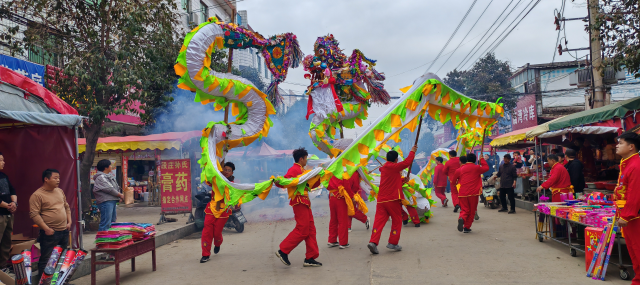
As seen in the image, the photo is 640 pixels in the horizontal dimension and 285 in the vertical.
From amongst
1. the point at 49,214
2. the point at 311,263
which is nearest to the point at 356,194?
the point at 311,263

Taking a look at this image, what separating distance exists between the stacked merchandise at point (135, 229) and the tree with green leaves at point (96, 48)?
412cm

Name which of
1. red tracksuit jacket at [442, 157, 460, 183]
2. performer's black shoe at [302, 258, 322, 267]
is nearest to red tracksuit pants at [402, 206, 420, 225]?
red tracksuit jacket at [442, 157, 460, 183]

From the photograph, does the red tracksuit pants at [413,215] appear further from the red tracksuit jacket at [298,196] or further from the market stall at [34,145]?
the market stall at [34,145]

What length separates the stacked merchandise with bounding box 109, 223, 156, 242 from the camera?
5539 millimetres

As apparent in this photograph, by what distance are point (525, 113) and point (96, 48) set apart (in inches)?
809

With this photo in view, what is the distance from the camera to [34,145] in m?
6.67

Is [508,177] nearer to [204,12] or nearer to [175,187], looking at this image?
[175,187]

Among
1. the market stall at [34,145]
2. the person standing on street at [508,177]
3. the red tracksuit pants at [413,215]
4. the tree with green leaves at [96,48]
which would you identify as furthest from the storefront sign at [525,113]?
the market stall at [34,145]

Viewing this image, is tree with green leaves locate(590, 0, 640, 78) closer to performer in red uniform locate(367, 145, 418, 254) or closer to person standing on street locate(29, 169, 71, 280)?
performer in red uniform locate(367, 145, 418, 254)

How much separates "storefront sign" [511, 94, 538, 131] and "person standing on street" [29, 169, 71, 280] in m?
21.5

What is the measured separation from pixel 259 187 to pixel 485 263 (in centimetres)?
320

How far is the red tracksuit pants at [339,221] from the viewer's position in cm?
748

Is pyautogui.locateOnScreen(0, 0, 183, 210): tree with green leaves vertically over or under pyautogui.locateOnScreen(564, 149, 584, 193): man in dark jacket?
over

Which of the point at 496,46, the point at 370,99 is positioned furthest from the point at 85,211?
the point at 496,46
